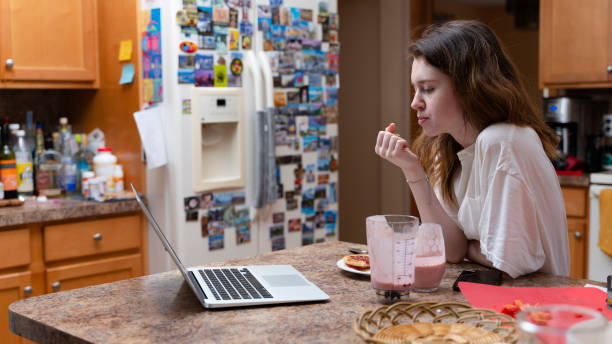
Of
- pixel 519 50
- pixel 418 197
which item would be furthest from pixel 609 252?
pixel 519 50

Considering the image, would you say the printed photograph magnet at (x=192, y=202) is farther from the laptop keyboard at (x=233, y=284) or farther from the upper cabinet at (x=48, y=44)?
the laptop keyboard at (x=233, y=284)

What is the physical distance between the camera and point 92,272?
2844 millimetres

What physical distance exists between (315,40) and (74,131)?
133 centimetres

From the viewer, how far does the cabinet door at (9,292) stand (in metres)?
2.59

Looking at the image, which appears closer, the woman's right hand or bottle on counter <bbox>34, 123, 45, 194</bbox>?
the woman's right hand

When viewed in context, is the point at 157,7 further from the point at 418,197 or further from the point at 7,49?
the point at 418,197

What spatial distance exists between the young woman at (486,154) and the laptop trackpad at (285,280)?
39cm

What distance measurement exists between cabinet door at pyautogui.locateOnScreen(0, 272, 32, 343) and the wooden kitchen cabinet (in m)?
2.56

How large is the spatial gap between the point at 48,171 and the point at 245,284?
2.03 metres

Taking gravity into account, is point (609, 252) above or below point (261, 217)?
below

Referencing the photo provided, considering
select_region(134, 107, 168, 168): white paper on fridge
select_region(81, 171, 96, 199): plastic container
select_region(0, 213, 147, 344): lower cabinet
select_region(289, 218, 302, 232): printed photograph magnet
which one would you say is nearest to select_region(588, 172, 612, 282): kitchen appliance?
select_region(289, 218, 302, 232): printed photograph magnet

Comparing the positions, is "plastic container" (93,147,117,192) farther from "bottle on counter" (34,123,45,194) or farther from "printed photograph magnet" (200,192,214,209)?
"printed photograph magnet" (200,192,214,209)

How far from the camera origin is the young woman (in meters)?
1.48

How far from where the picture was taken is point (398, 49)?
182 inches
